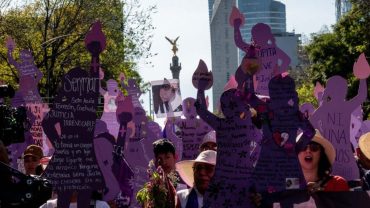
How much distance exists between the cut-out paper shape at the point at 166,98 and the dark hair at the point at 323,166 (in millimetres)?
5774

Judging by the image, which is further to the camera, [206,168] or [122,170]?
[122,170]

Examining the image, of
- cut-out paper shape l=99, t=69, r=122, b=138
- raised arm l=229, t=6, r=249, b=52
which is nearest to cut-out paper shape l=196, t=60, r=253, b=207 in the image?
raised arm l=229, t=6, r=249, b=52

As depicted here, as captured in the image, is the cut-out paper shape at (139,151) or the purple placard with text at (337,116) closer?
the purple placard with text at (337,116)

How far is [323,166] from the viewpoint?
280 inches

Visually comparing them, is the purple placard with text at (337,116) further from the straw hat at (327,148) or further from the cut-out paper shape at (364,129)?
the cut-out paper shape at (364,129)

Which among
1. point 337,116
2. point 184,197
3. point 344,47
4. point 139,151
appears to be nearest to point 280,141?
point 184,197

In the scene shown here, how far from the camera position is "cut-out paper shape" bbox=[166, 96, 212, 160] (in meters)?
11.1

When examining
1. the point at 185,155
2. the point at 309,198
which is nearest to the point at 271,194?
the point at 309,198

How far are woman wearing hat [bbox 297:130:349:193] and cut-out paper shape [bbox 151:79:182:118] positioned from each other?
18.8 feet

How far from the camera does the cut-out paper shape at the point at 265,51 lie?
7970 mm

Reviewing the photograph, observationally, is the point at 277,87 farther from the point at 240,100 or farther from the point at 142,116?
the point at 142,116

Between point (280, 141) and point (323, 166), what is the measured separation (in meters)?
0.66

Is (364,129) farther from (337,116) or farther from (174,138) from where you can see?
(337,116)

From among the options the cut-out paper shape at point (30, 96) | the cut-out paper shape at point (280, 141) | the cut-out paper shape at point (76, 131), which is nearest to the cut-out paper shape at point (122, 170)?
the cut-out paper shape at point (76, 131)
